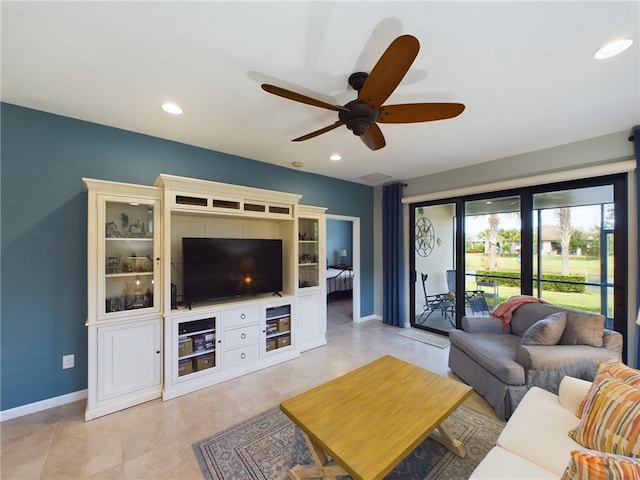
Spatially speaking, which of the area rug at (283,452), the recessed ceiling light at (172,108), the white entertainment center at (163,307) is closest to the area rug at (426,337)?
the area rug at (283,452)

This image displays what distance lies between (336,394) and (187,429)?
4.35 feet

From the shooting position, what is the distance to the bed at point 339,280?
21.6ft

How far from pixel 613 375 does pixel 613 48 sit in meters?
1.95

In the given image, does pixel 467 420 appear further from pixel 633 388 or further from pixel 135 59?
pixel 135 59

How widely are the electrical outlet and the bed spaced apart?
187 inches

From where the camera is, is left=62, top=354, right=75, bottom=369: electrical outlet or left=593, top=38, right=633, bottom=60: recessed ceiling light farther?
left=62, top=354, right=75, bottom=369: electrical outlet

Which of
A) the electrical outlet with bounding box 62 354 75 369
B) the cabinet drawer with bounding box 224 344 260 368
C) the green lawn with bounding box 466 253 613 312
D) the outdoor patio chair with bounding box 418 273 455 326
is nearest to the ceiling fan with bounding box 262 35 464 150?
the cabinet drawer with bounding box 224 344 260 368

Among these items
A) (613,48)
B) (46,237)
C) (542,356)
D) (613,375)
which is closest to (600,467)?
(613,375)

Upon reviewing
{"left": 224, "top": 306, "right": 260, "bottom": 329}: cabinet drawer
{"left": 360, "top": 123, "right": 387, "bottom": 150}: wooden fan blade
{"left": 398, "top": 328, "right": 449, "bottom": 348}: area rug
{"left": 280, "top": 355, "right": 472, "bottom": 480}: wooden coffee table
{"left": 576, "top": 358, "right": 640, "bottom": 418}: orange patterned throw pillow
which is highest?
{"left": 360, "top": 123, "right": 387, "bottom": 150}: wooden fan blade

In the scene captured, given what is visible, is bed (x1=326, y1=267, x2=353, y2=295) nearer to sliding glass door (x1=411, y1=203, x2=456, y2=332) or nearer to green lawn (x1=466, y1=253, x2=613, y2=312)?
sliding glass door (x1=411, y1=203, x2=456, y2=332)

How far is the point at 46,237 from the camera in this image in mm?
2396

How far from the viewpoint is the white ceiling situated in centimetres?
139

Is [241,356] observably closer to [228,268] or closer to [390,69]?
[228,268]

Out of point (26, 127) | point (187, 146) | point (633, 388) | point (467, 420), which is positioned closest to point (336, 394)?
point (467, 420)
